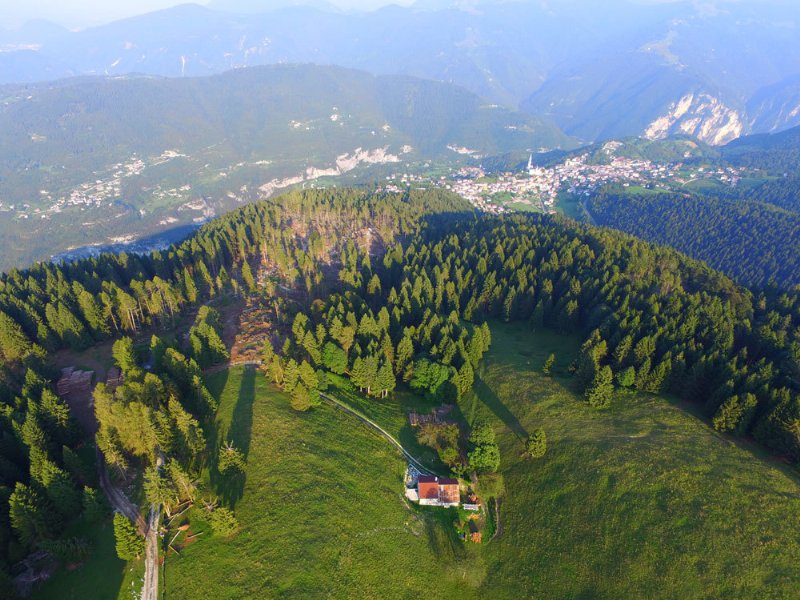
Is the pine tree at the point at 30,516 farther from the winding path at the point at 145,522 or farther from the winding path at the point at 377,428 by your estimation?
the winding path at the point at 377,428

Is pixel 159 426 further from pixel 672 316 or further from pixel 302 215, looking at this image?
pixel 302 215

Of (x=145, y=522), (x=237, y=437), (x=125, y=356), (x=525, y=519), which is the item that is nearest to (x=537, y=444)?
(x=525, y=519)

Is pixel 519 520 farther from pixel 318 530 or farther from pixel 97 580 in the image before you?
pixel 97 580

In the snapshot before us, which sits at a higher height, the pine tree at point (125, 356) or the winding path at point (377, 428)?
the pine tree at point (125, 356)

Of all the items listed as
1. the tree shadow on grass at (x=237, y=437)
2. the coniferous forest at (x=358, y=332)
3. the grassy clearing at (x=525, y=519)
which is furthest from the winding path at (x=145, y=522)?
the tree shadow on grass at (x=237, y=437)

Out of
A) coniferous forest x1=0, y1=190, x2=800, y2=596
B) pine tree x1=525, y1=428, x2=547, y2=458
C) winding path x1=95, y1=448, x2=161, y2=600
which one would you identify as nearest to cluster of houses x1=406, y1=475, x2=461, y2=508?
pine tree x1=525, y1=428, x2=547, y2=458

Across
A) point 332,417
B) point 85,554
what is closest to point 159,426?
point 85,554
